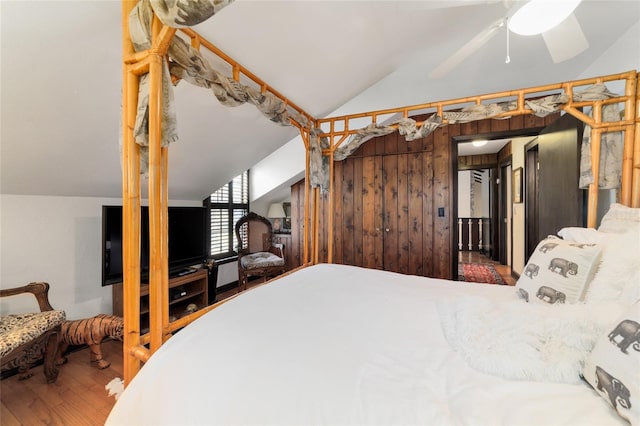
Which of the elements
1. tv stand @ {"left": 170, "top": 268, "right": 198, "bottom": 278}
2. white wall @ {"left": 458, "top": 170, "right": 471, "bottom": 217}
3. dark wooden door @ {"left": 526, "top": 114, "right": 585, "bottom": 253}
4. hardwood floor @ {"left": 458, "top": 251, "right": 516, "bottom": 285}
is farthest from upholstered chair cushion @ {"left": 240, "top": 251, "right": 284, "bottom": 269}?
white wall @ {"left": 458, "top": 170, "right": 471, "bottom": 217}

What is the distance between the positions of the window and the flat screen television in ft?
2.42

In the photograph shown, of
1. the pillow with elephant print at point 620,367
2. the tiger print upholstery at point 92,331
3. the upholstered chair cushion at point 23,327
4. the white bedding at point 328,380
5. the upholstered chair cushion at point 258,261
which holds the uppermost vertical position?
the pillow with elephant print at point 620,367

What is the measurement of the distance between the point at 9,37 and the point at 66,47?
19 cm

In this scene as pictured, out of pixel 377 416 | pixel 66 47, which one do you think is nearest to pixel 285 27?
pixel 66 47

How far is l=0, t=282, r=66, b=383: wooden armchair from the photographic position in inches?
59.5

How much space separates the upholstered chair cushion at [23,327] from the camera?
4.87 feet

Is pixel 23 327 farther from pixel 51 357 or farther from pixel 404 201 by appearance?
pixel 404 201

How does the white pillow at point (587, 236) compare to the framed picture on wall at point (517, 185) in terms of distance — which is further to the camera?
the framed picture on wall at point (517, 185)

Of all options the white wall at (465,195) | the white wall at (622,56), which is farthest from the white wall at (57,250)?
the white wall at (465,195)

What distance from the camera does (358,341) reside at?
3.03ft

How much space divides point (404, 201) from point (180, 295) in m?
2.96

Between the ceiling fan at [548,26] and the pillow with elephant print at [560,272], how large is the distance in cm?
110

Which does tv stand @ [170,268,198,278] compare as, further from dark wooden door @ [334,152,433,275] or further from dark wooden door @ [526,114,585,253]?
dark wooden door @ [526,114,585,253]

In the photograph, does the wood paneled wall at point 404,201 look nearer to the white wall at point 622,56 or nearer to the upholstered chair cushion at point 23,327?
the white wall at point 622,56
